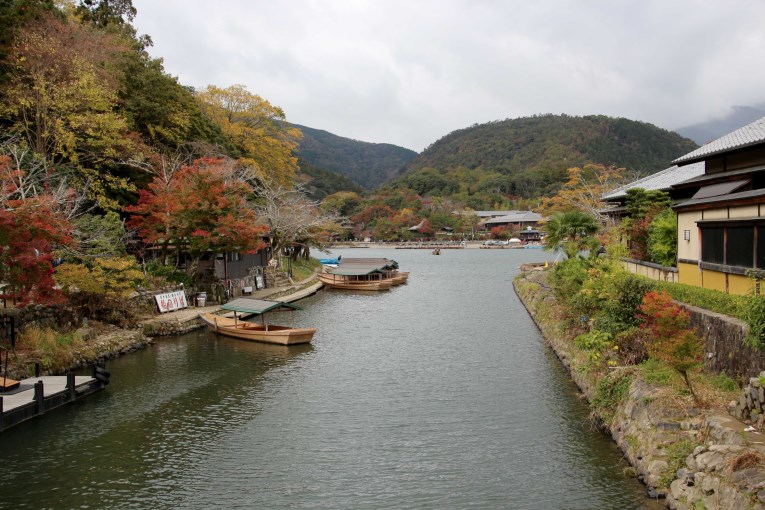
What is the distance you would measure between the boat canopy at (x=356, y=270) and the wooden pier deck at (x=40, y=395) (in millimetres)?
33521

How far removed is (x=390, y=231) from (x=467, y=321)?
113483 mm

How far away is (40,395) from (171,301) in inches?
612

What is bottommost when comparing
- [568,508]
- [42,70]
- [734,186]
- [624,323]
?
[568,508]

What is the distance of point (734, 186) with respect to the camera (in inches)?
688

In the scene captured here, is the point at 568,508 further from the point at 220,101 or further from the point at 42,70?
the point at 220,101

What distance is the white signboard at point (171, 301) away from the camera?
A: 1216 inches

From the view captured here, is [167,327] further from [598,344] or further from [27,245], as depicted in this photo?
[598,344]

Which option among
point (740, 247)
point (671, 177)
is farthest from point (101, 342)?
point (671, 177)

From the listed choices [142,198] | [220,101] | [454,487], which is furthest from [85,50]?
[454,487]

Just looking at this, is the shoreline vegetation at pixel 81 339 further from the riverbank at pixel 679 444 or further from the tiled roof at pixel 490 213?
the tiled roof at pixel 490 213

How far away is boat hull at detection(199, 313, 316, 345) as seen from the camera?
1045 inches

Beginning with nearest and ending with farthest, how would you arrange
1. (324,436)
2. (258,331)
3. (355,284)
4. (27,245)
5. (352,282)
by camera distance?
(324,436) → (27,245) → (258,331) → (355,284) → (352,282)

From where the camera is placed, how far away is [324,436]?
1535 cm

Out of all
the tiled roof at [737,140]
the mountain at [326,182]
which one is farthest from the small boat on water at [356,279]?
the mountain at [326,182]
